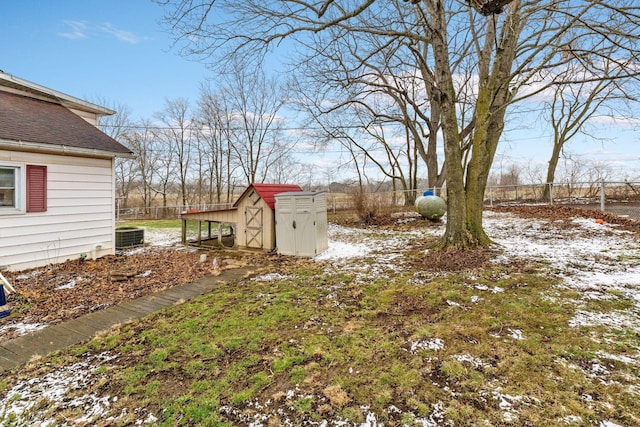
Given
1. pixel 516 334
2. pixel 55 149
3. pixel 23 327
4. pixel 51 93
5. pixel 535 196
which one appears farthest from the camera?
pixel 535 196

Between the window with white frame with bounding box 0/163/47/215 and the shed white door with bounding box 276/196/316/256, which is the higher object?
the window with white frame with bounding box 0/163/47/215

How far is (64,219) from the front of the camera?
6047 millimetres

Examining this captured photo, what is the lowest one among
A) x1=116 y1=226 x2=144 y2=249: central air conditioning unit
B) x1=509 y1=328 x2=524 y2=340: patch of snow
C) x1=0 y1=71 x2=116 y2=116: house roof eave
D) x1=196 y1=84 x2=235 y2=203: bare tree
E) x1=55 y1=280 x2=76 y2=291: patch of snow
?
x1=55 y1=280 x2=76 y2=291: patch of snow

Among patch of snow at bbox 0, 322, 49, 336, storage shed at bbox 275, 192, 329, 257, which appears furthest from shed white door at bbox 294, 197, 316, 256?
patch of snow at bbox 0, 322, 49, 336

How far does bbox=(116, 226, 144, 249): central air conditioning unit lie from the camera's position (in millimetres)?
7680

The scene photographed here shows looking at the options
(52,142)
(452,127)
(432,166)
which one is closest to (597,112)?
(432,166)

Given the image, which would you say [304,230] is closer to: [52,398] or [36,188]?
[52,398]

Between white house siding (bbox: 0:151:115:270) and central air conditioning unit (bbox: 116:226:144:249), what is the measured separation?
808 mm

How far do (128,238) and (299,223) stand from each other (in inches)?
191

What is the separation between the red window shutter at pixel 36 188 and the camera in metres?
5.48

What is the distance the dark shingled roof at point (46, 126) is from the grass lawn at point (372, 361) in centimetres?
455

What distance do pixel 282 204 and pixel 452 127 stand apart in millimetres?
3890

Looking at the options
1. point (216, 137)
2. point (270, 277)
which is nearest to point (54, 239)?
point (270, 277)

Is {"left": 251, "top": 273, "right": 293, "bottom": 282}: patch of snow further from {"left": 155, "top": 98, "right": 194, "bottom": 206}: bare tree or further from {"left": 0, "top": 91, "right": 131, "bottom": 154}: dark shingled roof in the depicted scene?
{"left": 155, "top": 98, "right": 194, "bottom": 206}: bare tree
